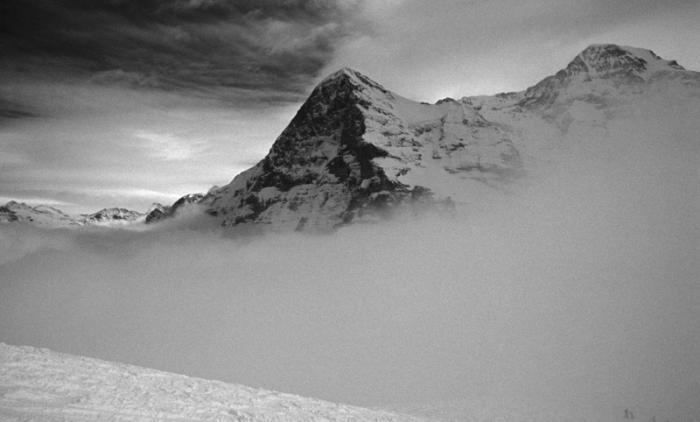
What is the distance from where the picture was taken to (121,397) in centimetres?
1669

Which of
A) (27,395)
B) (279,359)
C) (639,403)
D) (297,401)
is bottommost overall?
(279,359)

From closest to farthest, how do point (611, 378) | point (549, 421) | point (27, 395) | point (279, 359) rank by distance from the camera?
point (27, 395) → point (549, 421) → point (611, 378) → point (279, 359)

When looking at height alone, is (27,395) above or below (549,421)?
above

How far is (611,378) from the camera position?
14550cm

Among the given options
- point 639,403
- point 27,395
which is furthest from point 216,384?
point 639,403

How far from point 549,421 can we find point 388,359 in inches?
3519

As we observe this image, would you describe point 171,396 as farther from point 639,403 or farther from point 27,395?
point 639,403

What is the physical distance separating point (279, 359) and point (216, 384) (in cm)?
18720

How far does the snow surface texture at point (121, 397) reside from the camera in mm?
14531

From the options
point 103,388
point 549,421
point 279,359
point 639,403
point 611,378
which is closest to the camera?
point 103,388

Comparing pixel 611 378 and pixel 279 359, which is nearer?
pixel 611 378

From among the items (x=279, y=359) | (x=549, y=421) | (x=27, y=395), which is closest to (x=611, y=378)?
(x=549, y=421)

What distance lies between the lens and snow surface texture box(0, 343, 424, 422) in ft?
47.7

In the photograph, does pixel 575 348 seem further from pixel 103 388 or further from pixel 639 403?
pixel 103 388
